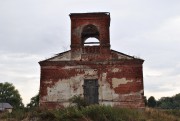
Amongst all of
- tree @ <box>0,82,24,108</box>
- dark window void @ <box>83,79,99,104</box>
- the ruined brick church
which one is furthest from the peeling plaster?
tree @ <box>0,82,24,108</box>

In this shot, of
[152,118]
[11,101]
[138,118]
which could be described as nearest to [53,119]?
[138,118]

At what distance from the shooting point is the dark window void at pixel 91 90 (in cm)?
1898

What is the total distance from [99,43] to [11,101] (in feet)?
210

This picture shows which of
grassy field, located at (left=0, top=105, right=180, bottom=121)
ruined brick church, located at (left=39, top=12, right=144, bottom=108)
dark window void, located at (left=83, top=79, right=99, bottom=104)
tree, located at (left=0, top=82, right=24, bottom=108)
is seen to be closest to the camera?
grassy field, located at (left=0, top=105, right=180, bottom=121)

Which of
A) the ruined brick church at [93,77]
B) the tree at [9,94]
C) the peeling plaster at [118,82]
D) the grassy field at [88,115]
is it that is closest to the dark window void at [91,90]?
the ruined brick church at [93,77]

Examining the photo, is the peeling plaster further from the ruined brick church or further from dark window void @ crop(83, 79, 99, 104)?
dark window void @ crop(83, 79, 99, 104)

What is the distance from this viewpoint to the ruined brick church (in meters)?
18.7

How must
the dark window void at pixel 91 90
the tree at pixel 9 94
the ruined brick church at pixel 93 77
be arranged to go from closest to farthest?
the ruined brick church at pixel 93 77
the dark window void at pixel 91 90
the tree at pixel 9 94

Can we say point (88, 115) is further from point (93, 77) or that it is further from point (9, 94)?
point (9, 94)

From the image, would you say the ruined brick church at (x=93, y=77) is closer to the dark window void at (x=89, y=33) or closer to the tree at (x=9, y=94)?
the dark window void at (x=89, y=33)

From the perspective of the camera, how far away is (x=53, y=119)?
1455cm

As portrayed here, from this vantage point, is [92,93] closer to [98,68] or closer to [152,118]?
[98,68]

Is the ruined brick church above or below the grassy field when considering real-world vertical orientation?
above

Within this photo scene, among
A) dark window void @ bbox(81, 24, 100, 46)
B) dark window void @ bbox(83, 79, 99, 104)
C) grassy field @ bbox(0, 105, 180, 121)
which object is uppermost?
dark window void @ bbox(81, 24, 100, 46)
